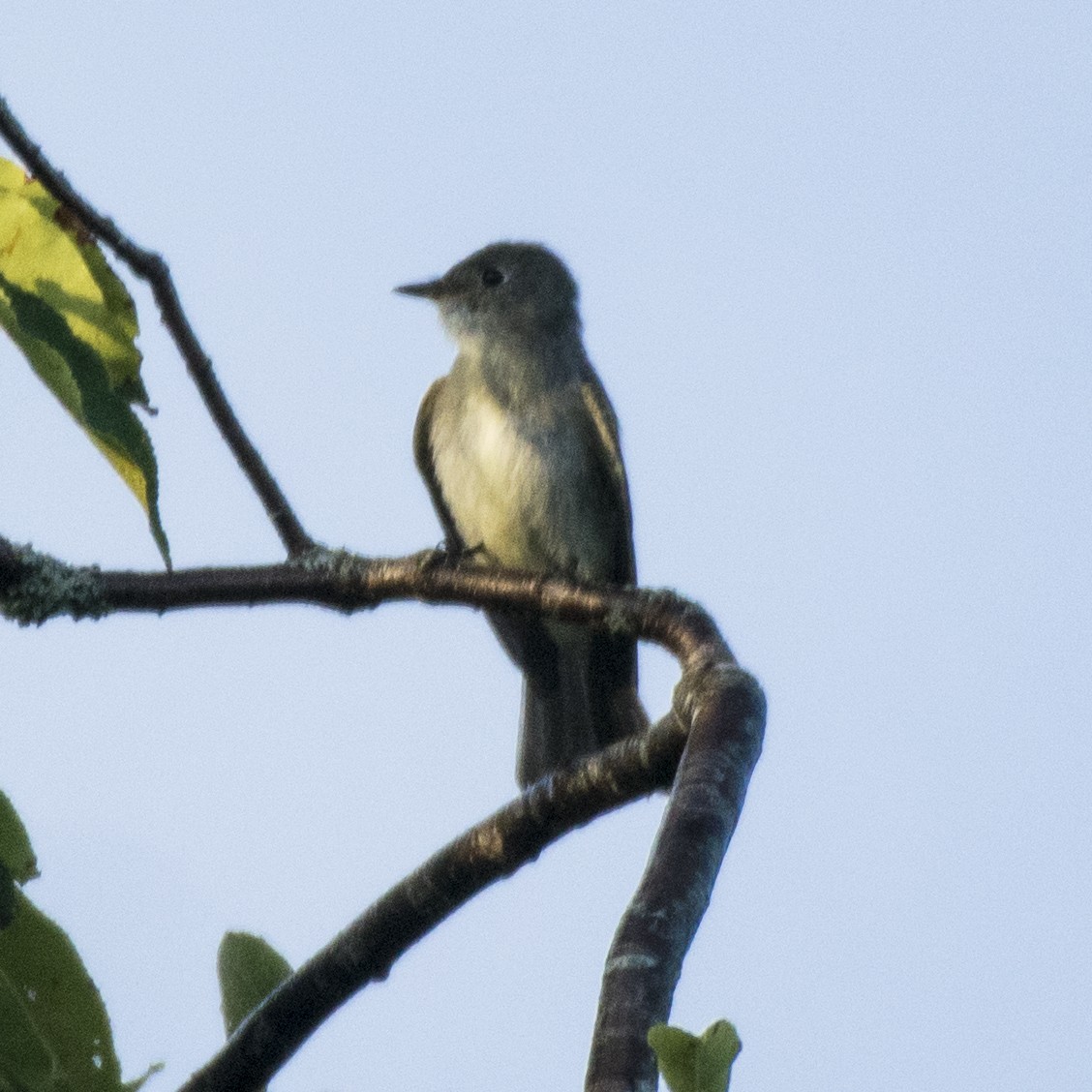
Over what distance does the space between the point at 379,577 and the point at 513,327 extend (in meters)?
5.21

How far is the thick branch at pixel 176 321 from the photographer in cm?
279

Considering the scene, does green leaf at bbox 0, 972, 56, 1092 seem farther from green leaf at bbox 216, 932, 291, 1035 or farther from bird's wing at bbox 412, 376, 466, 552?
bird's wing at bbox 412, 376, 466, 552

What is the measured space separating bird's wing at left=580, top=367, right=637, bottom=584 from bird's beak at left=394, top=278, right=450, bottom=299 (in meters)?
1.31

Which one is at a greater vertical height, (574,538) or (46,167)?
(574,538)

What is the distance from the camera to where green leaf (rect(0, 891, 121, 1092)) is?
2.54 m

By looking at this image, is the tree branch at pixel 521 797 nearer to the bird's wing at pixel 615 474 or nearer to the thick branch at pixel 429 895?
the thick branch at pixel 429 895

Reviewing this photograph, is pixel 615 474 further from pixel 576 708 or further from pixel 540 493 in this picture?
pixel 576 708

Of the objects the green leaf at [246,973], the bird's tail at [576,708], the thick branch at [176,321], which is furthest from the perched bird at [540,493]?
the green leaf at [246,973]

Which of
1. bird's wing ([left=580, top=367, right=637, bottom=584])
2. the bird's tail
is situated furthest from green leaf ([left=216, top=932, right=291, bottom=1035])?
bird's wing ([left=580, top=367, right=637, bottom=584])

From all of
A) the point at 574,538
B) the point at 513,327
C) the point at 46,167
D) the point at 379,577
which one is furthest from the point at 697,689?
the point at 513,327

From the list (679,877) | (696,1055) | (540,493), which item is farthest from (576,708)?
(696,1055)

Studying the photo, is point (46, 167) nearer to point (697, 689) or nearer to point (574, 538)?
point (697, 689)

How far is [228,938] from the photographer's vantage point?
9.88ft

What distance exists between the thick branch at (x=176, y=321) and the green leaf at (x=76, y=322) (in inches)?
1.2
